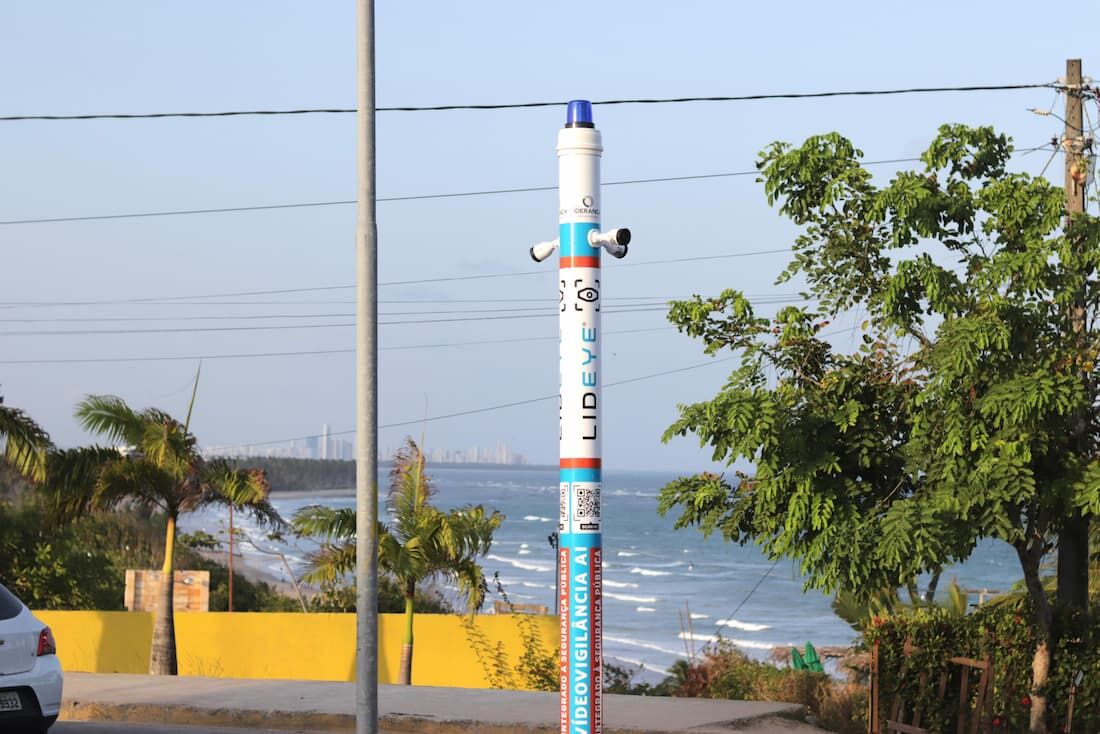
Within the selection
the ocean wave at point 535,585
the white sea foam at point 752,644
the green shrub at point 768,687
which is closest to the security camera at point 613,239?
the green shrub at point 768,687

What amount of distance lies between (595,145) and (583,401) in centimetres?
146

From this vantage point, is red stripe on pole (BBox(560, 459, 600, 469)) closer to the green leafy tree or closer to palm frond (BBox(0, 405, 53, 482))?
the green leafy tree

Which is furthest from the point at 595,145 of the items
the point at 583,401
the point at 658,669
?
the point at 658,669

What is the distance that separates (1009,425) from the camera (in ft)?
41.1

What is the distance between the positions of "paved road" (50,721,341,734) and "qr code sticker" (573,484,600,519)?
7.02 m

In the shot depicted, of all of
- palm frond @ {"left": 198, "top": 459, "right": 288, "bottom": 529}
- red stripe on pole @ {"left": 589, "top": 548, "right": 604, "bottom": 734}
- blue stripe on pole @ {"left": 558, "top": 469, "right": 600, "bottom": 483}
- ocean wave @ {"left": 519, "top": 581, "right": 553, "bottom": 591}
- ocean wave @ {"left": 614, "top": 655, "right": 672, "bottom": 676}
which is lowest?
ocean wave @ {"left": 614, "top": 655, "right": 672, "bottom": 676}

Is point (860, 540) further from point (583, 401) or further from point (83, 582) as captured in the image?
point (83, 582)

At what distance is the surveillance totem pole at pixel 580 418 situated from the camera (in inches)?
341

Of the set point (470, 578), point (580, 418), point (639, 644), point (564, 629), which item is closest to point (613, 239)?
point (580, 418)

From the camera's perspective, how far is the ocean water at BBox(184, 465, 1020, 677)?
71375 mm

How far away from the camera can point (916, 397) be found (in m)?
13.0

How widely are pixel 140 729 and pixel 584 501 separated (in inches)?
309

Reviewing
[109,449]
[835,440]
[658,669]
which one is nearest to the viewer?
[835,440]

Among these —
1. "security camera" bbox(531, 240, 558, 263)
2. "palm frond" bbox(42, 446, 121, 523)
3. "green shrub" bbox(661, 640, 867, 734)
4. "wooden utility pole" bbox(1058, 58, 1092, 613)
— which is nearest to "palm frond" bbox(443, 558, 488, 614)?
"green shrub" bbox(661, 640, 867, 734)
